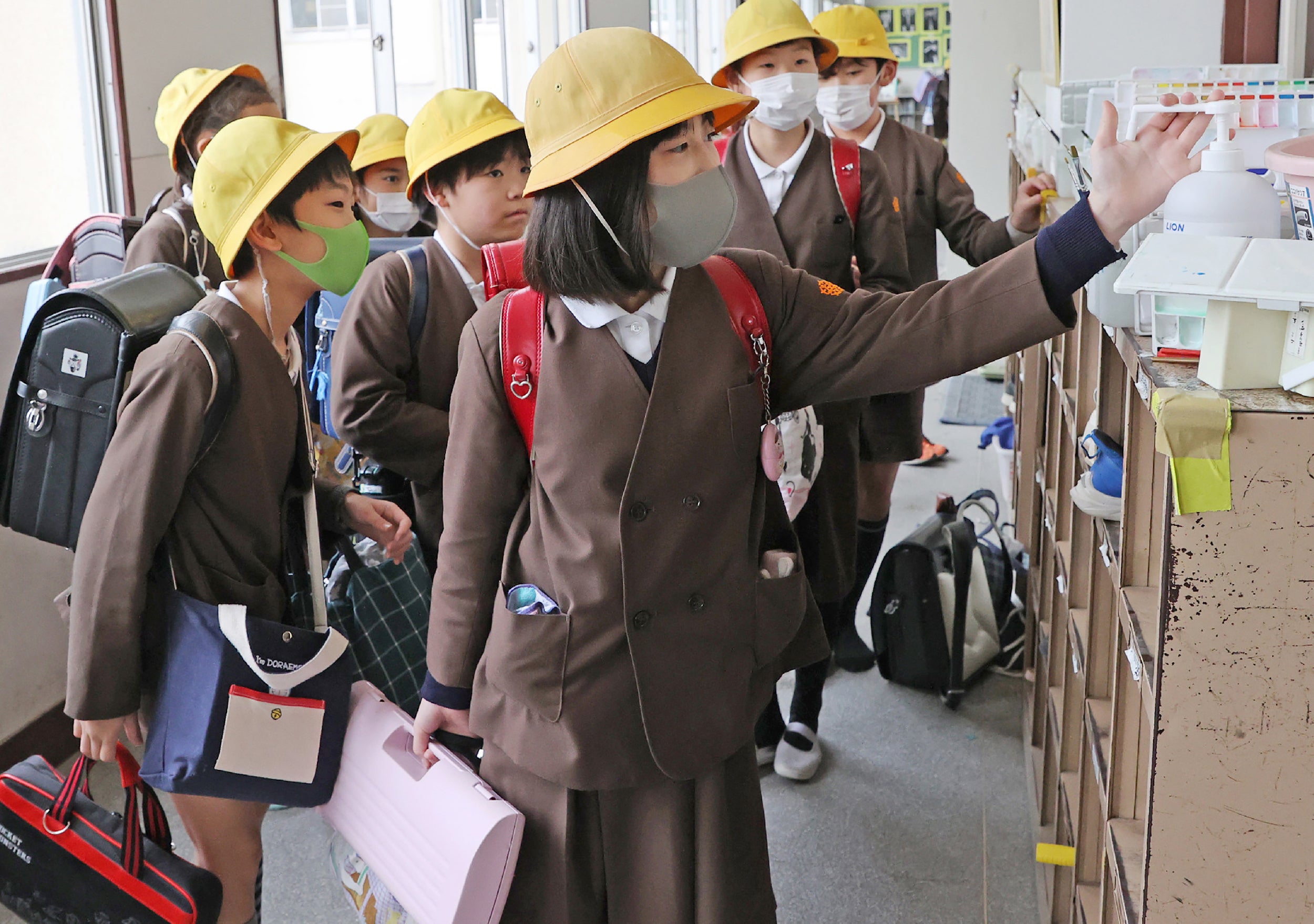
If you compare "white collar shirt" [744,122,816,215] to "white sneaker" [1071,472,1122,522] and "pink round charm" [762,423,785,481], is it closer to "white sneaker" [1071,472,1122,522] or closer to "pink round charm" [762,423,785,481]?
"white sneaker" [1071,472,1122,522]

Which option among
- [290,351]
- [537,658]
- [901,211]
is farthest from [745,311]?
[901,211]

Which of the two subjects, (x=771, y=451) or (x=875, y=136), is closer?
(x=771, y=451)

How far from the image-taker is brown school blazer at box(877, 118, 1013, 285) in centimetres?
318

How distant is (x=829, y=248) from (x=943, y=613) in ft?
3.70

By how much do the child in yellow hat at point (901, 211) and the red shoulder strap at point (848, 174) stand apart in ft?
1.39

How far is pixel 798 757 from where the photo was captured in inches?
112

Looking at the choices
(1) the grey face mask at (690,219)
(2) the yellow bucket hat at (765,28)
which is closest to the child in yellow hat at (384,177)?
(2) the yellow bucket hat at (765,28)

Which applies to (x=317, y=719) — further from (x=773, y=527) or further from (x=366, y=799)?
(x=773, y=527)

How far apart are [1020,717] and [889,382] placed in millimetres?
1979

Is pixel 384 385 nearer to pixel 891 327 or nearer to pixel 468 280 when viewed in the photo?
pixel 468 280

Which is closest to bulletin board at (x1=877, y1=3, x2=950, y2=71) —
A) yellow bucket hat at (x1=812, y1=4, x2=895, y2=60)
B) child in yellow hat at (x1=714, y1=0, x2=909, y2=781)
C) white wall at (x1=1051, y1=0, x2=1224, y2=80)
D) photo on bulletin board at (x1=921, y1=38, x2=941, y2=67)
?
photo on bulletin board at (x1=921, y1=38, x2=941, y2=67)

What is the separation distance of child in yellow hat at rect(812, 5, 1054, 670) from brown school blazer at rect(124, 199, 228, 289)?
1656 mm

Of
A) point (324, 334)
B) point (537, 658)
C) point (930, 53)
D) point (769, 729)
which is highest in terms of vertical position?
point (930, 53)

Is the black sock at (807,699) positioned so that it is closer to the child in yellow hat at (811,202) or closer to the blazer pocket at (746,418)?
the child in yellow hat at (811,202)
